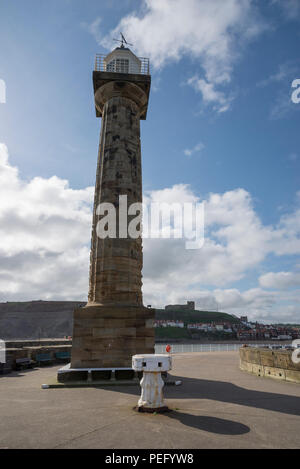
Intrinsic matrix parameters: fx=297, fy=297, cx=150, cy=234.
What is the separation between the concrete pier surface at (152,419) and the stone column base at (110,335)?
221cm

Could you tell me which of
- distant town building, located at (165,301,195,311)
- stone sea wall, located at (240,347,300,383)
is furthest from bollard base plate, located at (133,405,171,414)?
distant town building, located at (165,301,195,311)

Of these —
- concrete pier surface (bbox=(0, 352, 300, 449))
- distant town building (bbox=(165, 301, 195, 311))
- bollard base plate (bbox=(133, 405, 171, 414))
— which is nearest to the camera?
concrete pier surface (bbox=(0, 352, 300, 449))

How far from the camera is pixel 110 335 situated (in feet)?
40.4

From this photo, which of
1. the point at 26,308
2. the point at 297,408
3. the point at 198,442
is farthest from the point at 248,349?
the point at 26,308

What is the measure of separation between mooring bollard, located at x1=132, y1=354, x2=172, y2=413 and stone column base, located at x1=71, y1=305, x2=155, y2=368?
5.74 meters

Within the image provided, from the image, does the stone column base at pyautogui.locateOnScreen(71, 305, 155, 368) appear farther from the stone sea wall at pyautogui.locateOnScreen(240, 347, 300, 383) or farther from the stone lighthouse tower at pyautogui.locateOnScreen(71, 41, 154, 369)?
the stone sea wall at pyautogui.locateOnScreen(240, 347, 300, 383)

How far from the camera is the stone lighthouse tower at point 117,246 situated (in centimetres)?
1224

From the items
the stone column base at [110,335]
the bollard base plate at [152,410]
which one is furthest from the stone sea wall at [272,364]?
the bollard base plate at [152,410]

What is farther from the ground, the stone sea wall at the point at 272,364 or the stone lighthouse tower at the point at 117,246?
the stone lighthouse tower at the point at 117,246

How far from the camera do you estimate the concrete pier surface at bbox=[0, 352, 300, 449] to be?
15.1 ft

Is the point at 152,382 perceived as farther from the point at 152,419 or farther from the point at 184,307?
the point at 184,307

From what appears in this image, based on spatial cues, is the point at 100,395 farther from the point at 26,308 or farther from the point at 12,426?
the point at 26,308

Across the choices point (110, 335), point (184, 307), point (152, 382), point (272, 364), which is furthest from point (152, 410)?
point (184, 307)

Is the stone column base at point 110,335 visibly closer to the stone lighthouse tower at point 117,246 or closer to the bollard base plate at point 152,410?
the stone lighthouse tower at point 117,246
